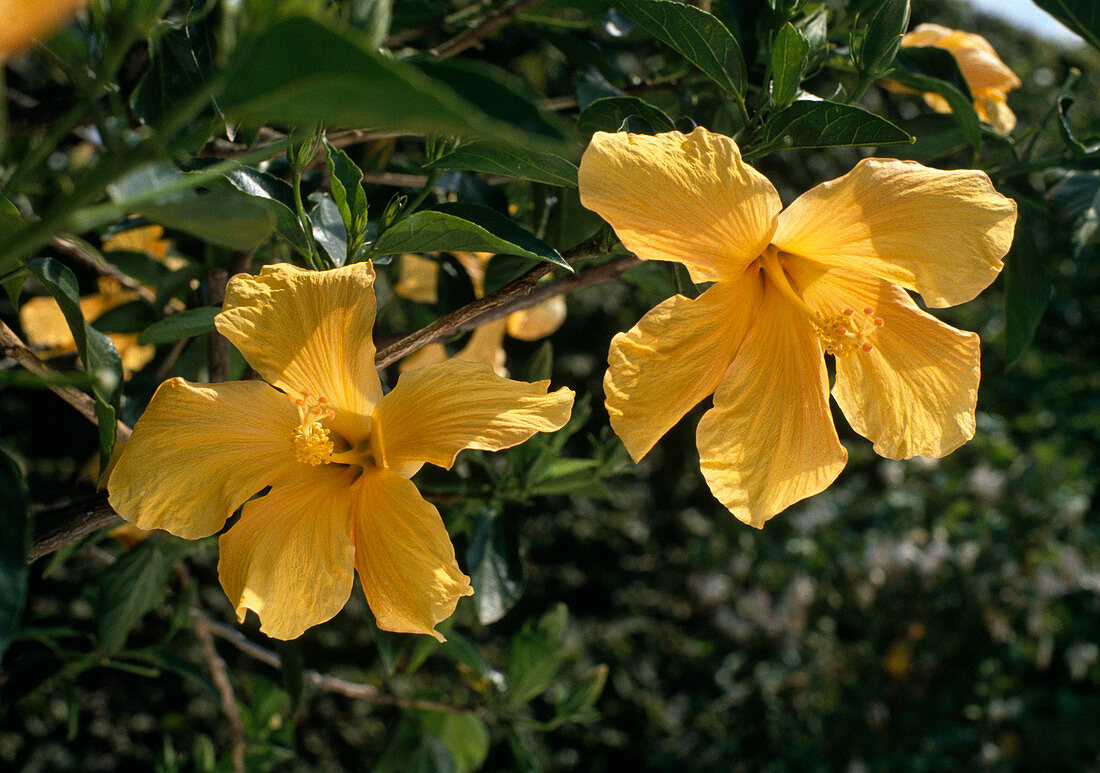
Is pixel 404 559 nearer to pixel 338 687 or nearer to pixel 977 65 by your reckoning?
pixel 338 687

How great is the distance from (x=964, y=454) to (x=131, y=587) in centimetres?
348

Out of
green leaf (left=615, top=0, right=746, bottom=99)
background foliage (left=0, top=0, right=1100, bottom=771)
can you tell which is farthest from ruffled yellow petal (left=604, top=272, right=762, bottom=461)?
green leaf (left=615, top=0, right=746, bottom=99)

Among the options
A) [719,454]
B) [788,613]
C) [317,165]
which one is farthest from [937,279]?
[788,613]

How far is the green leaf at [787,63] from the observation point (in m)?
0.75

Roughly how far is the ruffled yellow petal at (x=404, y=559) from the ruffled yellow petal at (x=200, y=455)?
11 cm

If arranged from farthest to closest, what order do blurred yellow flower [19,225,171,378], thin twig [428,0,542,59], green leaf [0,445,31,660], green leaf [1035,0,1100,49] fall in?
1. blurred yellow flower [19,225,171,378]
2. thin twig [428,0,542,59]
3. green leaf [1035,0,1100,49]
4. green leaf [0,445,31,660]

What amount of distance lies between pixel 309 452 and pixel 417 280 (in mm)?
671

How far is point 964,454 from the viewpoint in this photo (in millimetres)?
3592

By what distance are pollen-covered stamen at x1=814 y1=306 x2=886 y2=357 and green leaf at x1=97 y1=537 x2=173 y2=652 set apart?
3.08ft

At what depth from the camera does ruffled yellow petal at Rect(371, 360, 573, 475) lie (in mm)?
741

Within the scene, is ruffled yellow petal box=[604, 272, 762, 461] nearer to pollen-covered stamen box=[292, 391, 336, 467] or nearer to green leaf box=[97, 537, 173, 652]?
pollen-covered stamen box=[292, 391, 336, 467]

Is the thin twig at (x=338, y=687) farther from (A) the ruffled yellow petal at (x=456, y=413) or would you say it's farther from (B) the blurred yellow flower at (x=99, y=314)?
(A) the ruffled yellow petal at (x=456, y=413)

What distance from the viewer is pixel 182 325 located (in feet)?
2.67

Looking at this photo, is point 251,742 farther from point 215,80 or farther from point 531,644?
point 215,80
